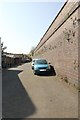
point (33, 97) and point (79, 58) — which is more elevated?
point (79, 58)

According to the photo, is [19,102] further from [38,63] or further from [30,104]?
[38,63]

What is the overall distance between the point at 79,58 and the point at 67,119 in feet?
17.1

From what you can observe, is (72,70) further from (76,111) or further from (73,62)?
(76,111)

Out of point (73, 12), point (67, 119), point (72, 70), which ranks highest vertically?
point (73, 12)

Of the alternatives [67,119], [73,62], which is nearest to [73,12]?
[73,62]

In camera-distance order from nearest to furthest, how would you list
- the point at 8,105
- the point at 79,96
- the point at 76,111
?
the point at 76,111 < the point at 8,105 < the point at 79,96

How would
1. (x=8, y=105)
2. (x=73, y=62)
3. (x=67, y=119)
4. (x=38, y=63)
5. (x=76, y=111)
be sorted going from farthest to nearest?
(x=38, y=63), (x=73, y=62), (x=8, y=105), (x=76, y=111), (x=67, y=119)

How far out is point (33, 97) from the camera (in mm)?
9828

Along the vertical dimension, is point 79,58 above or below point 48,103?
above

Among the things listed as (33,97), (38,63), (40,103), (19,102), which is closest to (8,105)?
(19,102)

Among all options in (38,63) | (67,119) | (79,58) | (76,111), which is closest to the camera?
(67,119)

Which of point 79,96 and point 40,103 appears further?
point 79,96

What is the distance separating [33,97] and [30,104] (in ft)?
4.65

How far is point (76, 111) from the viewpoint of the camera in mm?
7246
